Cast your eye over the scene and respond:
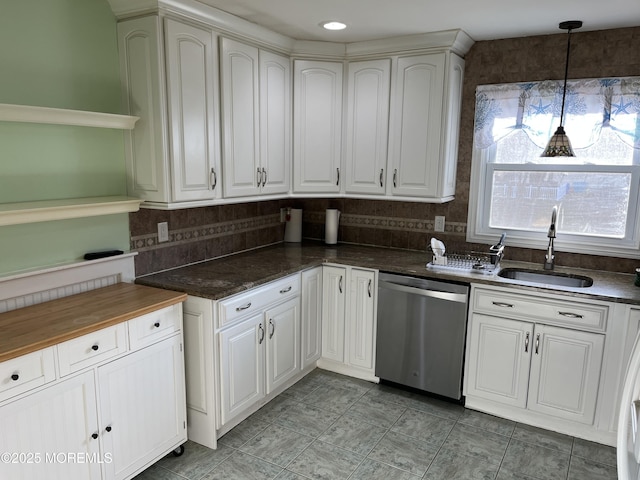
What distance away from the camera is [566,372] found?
268cm

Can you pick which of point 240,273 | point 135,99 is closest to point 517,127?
point 240,273

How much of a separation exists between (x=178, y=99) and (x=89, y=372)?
4.67ft

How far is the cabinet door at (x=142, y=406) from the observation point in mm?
2062

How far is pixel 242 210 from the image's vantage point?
3500mm

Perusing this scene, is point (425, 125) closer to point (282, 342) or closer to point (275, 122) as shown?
point (275, 122)

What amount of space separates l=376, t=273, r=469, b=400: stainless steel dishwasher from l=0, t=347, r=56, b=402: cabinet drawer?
1.97 m

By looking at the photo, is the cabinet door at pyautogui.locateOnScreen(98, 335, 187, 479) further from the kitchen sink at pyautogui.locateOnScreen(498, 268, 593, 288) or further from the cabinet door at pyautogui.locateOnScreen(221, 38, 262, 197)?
the kitchen sink at pyautogui.locateOnScreen(498, 268, 593, 288)

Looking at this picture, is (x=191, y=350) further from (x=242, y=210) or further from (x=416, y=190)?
(x=416, y=190)

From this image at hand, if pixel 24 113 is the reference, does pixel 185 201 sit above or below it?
below

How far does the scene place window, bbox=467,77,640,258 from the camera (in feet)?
9.59

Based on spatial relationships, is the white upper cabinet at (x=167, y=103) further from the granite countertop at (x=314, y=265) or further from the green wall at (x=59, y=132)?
the granite countertop at (x=314, y=265)

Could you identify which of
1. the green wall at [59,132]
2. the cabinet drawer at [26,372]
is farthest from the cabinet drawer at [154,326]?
the green wall at [59,132]

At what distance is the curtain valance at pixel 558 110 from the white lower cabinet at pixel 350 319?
4.22 ft

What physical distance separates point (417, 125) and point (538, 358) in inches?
65.6
